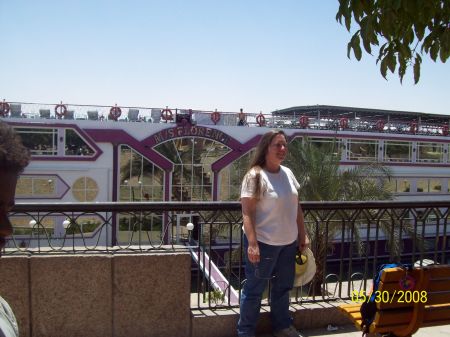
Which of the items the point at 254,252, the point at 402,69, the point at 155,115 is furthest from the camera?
the point at 155,115

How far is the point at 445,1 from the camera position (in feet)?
9.87

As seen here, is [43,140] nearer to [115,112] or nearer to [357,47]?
[115,112]

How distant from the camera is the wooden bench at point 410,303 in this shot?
3.02 metres

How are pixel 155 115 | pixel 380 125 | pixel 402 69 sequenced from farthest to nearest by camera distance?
pixel 380 125
pixel 155 115
pixel 402 69

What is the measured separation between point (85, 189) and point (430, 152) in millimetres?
19715

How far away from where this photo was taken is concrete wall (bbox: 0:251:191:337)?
348cm

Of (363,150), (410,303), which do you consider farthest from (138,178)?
(410,303)

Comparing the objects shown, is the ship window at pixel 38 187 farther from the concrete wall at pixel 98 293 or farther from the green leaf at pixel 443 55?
the green leaf at pixel 443 55

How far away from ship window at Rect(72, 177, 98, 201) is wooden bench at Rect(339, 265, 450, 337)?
19450 millimetres

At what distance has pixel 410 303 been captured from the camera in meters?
3.10

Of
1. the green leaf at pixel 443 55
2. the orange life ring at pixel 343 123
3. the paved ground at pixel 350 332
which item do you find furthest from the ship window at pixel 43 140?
the green leaf at pixel 443 55

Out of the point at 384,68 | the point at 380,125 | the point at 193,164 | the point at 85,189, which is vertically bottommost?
the point at 85,189

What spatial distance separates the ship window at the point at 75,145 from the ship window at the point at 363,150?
13.7 metres

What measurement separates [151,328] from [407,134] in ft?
86.4
